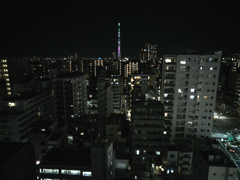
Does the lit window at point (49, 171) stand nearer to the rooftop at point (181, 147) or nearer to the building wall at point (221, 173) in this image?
the building wall at point (221, 173)

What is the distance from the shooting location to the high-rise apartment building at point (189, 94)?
2455 centimetres

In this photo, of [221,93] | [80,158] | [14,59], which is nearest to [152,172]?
[80,158]

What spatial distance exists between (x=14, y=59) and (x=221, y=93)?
55946mm

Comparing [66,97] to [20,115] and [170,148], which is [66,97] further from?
[170,148]

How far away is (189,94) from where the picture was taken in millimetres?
25312

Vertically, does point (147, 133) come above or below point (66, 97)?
below

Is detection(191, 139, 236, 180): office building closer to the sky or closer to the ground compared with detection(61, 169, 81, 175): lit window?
closer to the sky

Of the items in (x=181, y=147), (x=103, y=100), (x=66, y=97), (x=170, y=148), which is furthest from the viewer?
(x=103, y=100)

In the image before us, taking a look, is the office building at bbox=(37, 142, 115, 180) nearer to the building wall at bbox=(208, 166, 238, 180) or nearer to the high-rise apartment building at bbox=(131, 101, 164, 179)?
the high-rise apartment building at bbox=(131, 101, 164, 179)

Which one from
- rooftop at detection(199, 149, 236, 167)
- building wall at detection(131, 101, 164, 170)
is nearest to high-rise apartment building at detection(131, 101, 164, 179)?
building wall at detection(131, 101, 164, 170)

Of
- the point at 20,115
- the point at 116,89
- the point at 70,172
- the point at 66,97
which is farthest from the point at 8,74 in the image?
the point at 70,172

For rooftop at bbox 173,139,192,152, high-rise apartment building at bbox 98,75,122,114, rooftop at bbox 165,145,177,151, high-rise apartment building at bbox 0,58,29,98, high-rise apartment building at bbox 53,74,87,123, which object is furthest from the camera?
high-rise apartment building at bbox 98,75,122,114

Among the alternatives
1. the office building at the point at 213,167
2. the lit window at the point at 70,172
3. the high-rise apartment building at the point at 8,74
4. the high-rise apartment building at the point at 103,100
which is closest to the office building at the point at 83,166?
the lit window at the point at 70,172

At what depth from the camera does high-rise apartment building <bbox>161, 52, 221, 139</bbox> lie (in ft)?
80.5
